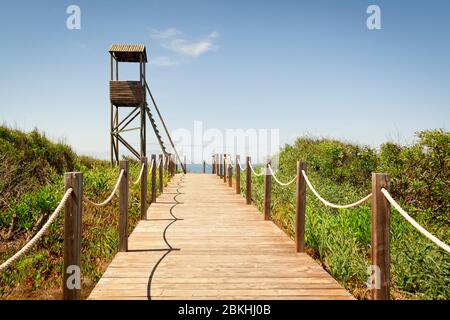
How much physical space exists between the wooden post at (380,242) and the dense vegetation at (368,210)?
1260 millimetres

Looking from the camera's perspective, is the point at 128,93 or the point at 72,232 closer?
the point at 72,232

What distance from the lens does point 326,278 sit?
438 centimetres

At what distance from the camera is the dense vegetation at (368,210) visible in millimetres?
4559

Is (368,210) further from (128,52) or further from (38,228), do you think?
(128,52)

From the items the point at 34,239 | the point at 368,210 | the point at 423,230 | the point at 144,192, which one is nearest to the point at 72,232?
the point at 34,239

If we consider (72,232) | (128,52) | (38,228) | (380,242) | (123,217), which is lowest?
(38,228)

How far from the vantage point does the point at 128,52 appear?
66.9 ft

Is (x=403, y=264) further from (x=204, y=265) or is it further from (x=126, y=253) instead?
(x=126, y=253)

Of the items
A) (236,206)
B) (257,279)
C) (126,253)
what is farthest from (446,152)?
(126,253)

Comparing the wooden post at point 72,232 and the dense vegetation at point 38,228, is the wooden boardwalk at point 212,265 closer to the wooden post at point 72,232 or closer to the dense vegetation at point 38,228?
the wooden post at point 72,232

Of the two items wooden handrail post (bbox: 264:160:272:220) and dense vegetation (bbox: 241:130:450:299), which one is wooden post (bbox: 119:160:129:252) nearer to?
dense vegetation (bbox: 241:130:450:299)

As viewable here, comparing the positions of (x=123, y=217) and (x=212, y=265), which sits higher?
(x=123, y=217)

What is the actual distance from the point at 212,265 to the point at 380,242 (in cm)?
220

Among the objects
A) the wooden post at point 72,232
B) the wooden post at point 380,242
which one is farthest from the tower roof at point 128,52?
the wooden post at point 380,242
